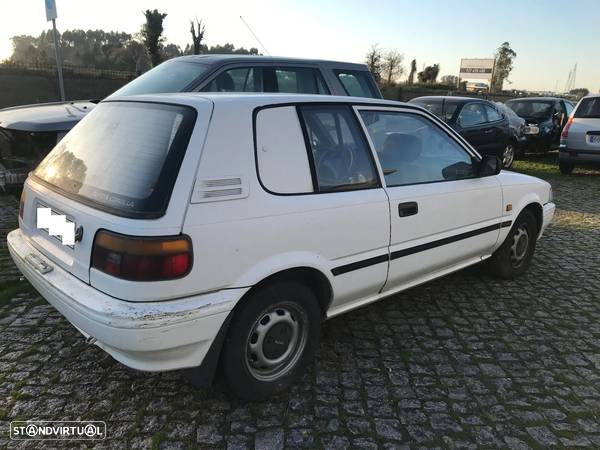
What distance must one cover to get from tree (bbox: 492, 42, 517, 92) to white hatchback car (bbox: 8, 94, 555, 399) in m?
59.0

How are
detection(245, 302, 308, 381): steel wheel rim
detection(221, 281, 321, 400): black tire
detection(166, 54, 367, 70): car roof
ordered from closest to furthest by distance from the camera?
detection(221, 281, 321, 400): black tire → detection(245, 302, 308, 381): steel wheel rim → detection(166, 54, 367, 70): car roof

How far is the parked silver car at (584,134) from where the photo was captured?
10023 millimetres

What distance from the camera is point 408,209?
10.1 feet

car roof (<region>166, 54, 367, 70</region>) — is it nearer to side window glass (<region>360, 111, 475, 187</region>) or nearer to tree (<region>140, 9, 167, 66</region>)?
side window glass (<region>360, 111, 475, 187</region>)

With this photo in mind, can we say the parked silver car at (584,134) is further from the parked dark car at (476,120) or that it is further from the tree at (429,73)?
the tree at (429,73)

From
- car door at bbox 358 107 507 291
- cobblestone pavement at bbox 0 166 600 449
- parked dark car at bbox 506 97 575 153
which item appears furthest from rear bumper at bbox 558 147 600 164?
car door at bbox 358 107 507 291

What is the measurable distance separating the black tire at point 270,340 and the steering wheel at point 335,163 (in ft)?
2.16

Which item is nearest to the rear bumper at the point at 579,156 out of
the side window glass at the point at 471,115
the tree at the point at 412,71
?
the side window glass at the point at 471,115

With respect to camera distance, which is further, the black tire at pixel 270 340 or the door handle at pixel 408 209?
the door handle at pixel 408 209

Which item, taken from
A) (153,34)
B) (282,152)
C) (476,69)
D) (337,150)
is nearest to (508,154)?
(337,150)

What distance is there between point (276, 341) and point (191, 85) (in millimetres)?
3424

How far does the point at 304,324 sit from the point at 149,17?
3115 cm

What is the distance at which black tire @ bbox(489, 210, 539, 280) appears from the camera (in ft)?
14.1

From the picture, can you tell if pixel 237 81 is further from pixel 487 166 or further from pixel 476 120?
pixel 476 120
